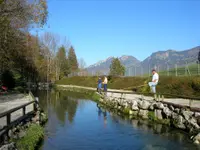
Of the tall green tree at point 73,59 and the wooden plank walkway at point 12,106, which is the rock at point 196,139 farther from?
the tall green tree at point 73,59

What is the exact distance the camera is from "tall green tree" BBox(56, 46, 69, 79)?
81.2 m

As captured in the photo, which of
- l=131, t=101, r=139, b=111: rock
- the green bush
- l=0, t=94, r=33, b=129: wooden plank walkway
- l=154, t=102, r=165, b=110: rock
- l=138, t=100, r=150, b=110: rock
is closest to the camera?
the green bush

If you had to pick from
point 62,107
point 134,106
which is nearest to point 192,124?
point 134,106

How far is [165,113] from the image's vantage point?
14859 mm

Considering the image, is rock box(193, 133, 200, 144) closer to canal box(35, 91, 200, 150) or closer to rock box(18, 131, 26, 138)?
canal box(35, 91, 200, 150)

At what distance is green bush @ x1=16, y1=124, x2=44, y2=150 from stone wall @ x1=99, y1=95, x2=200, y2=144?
684 cm

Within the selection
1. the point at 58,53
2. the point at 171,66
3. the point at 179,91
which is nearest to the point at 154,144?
the point at 179,91

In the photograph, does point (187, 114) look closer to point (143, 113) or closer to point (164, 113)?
point (164, 113)

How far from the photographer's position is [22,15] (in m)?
18.1

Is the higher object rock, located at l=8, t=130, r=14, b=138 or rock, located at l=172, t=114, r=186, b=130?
rock, located at l=8, t=130, r=14, b=138

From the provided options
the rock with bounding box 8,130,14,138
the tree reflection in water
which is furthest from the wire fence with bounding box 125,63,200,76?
the rock with bounding box 8,130,14,138

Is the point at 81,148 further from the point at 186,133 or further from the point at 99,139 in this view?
the point at 186,133

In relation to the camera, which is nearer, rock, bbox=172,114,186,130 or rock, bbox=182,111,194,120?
rock, bbox=182,111,194,120

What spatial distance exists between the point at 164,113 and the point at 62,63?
71.7m
